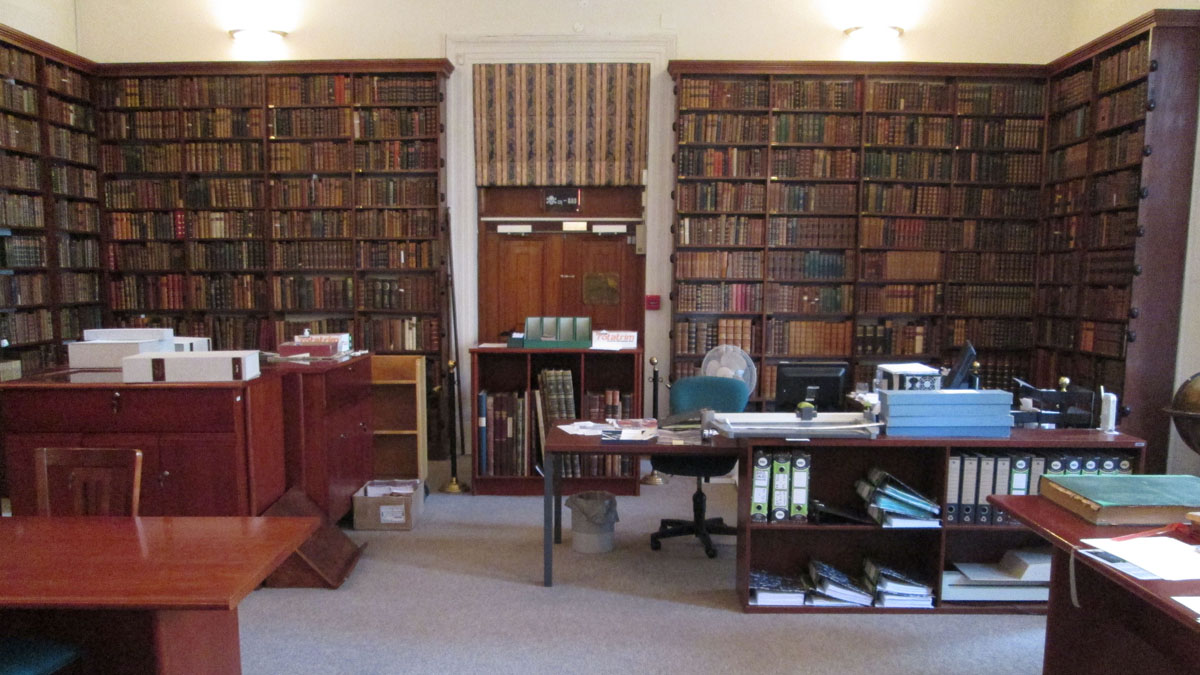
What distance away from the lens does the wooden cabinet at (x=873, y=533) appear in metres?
3.03

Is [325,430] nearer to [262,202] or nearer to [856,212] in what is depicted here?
[262,202]

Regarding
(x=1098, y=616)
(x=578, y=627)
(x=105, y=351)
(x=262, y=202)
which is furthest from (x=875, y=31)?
(x=105, y=351)

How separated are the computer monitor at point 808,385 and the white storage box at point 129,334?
3225mm

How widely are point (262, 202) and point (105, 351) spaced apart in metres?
2.37

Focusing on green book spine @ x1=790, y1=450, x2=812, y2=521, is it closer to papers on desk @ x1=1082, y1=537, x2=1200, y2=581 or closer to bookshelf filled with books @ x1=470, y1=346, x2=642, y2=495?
papers on desk @ x1=1082, y1=537, x2=1200, y2=581

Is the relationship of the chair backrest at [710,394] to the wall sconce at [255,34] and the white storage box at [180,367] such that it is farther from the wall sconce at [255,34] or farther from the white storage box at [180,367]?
the wall sconce at [255,34]

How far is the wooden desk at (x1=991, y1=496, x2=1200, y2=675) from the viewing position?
5.75ft

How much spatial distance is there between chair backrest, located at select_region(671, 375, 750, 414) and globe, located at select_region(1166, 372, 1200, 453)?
2477mm

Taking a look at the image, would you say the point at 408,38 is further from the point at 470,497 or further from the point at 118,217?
→ the point at 470,497

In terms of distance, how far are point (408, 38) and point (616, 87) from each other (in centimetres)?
172

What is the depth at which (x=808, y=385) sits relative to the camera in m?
3.53

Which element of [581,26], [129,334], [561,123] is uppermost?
[581,26]

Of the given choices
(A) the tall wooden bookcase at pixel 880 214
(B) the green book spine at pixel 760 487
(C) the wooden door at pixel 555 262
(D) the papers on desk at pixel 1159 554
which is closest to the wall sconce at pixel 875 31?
(A) the tall wooden bookcase at pixel 880 214

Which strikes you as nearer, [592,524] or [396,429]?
[592,524]
